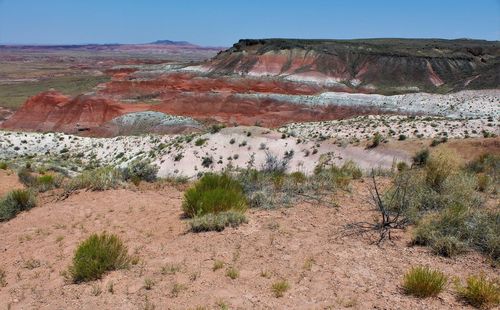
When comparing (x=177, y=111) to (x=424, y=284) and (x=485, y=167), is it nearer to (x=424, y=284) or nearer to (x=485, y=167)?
(x=485, y=167)

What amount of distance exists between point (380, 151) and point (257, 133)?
6.92 m

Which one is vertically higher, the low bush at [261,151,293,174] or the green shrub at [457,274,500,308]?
the green shrub at [457,274,500,308]

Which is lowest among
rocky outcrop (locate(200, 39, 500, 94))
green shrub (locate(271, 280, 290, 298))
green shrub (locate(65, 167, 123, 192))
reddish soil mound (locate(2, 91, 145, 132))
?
reddish soil mound (locate(2, 91, 145, 132))

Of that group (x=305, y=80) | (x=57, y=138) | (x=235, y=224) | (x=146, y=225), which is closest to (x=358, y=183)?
(x=235, y=224)

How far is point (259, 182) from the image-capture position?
1161 cm

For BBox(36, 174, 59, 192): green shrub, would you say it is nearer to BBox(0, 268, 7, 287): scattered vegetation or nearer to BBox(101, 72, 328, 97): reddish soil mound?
BBox(0, 268, 7, 287): scattered vegetation

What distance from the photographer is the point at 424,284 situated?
220 inches

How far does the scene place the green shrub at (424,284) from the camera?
5.57 m

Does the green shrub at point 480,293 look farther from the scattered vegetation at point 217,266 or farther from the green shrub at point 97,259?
the green shrub at point 97,259

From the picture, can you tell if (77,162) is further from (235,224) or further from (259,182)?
(235,224)

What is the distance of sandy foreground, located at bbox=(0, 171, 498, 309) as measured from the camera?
583 centimetres

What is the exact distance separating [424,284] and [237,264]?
2582 mm

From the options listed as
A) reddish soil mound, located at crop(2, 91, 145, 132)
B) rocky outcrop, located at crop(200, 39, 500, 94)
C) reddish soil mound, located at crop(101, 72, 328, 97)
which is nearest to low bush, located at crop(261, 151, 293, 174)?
reddish soil mound, located at crop(2, 91, 145, 132)

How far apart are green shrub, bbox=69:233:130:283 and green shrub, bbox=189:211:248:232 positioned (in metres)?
1.52
